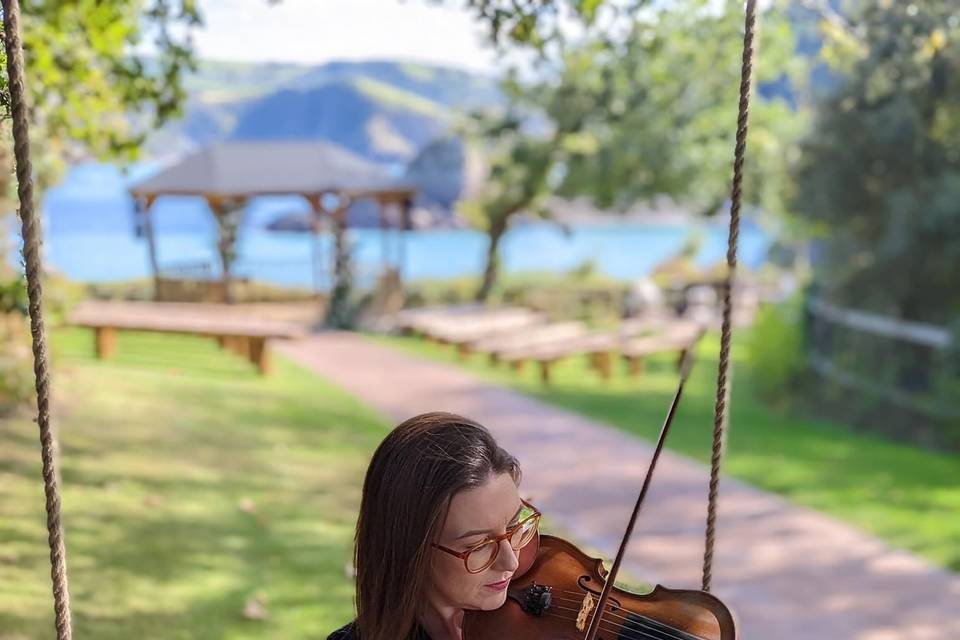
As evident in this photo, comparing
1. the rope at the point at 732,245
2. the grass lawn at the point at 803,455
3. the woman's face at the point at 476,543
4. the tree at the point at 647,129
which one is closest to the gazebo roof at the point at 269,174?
the tree at the point at 647,129

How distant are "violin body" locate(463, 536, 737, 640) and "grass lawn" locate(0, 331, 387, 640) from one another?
2.07 metres

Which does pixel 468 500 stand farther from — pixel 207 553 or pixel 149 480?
pixel 149 480

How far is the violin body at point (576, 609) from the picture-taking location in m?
1.20

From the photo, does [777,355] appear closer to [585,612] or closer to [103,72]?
[103,72]

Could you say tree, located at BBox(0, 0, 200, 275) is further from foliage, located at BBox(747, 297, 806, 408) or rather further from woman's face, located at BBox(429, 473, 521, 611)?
foliage, located at BBox(747, 297, 806, 408)

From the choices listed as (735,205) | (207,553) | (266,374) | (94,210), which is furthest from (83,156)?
(94,210)

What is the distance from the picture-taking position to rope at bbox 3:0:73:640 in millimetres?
1083

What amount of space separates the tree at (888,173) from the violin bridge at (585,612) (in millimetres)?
5605

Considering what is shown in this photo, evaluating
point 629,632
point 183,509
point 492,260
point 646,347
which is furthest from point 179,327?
point 492,260

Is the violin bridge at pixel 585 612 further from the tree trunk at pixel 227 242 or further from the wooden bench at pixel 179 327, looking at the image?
the tree trunk at pixel 227 242

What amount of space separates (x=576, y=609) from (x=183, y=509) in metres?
3.27

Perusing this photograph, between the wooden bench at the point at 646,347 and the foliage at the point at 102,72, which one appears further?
the wooden bench at the point at 646,347

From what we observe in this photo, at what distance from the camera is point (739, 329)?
1570cm

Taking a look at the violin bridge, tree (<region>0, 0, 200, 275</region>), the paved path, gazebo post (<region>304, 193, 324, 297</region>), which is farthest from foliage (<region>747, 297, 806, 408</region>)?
the violin bridge
